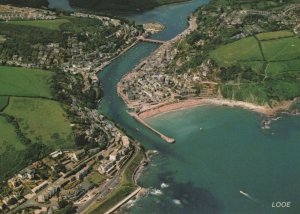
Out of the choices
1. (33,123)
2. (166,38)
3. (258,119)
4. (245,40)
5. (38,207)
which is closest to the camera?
(38,207)

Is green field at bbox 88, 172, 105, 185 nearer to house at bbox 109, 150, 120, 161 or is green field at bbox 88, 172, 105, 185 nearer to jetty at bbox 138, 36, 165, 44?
house at bbox 109, 150, 120, 161

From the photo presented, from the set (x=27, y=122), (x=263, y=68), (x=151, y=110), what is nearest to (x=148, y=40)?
(x=263, y=68)

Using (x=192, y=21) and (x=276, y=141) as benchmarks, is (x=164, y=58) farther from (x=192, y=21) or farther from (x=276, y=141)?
(x=276, y=141)

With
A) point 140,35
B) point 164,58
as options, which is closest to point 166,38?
point 140,35

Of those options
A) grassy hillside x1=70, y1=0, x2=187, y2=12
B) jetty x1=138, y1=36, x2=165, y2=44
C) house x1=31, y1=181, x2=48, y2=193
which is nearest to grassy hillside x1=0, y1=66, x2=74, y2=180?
house x1=31, y1=181, x2=48, y2=193

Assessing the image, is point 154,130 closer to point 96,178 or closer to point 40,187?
point 96,178

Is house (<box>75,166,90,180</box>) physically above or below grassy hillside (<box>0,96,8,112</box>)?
below

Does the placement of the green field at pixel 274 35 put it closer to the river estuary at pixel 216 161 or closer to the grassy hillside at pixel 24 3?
the river estuary at pixel 216 161
